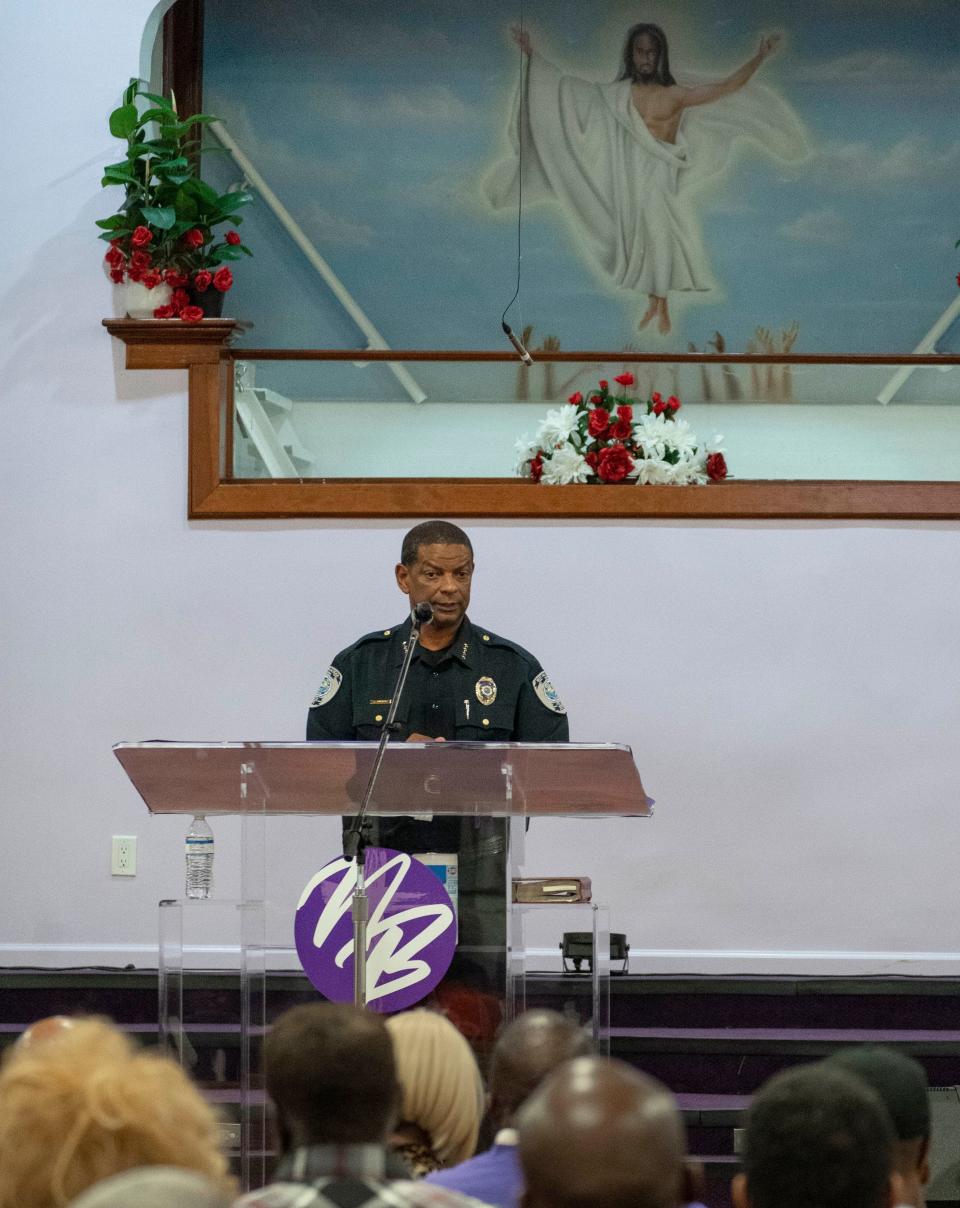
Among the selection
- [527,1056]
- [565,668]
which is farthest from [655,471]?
[527,1056]

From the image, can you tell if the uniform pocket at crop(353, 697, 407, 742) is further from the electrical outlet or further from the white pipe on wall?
the white pipe on wall

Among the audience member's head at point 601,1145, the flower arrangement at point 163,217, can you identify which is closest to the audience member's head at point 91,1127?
the audience member's head at point 601,1145

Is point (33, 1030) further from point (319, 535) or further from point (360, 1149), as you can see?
point (319, 535)

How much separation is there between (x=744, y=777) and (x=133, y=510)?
2.13 metres

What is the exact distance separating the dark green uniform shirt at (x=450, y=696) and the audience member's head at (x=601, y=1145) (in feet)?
9.05

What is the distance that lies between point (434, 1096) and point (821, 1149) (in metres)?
0.94

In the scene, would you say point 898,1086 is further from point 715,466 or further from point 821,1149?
point 715,466

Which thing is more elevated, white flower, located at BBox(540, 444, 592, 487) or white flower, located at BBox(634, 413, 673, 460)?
white flower, located at BBox(634, 413, 673, 460)

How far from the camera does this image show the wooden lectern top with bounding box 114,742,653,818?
341 centimetres

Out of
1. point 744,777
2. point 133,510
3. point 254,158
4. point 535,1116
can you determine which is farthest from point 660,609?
point 535,1116

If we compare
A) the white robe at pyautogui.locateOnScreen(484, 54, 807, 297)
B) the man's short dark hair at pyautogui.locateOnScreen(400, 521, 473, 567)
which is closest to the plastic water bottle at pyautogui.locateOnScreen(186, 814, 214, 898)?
the man's short dark hair at pyautogui.locateOnScreen(400, 521, 473, 567)

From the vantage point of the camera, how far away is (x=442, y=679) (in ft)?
13.9

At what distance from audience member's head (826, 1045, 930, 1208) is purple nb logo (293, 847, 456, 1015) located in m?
1.35

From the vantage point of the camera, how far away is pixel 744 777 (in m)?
5.68
